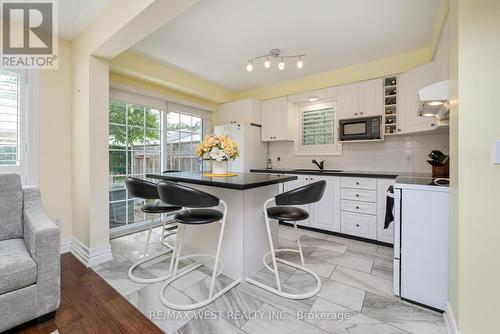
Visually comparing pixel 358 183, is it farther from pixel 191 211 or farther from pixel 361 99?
pixel 191 211

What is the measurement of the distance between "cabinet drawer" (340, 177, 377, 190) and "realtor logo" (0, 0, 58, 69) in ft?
12.5

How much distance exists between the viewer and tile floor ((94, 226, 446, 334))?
4.84 ft

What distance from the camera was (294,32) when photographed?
2.50 metres

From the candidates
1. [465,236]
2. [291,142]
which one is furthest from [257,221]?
[291,142]

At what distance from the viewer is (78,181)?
2529 millimetres

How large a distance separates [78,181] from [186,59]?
215 centimetres

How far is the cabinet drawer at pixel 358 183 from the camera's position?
297 cm

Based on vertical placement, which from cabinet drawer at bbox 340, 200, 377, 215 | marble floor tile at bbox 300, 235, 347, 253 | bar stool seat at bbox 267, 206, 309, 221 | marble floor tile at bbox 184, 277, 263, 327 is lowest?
marble floor tile at bbox 184, 277, 263, 327

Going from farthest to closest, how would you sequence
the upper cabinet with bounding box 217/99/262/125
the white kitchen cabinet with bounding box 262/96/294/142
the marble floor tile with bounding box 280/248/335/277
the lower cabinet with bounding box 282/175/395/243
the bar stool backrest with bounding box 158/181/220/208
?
the upper cabinet with bounding box 217/99/262/125 < the white kitchen cabinet with bounding box 262/96/294/142 < the lower cabinet with bounding box 282/175/395/243 < the marble floor tile with bounding box 280/248/335/277 < the bar stool backrest with bounding box 158/181/220/208

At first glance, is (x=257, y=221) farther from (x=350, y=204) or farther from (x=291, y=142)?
(x=291, y=142)

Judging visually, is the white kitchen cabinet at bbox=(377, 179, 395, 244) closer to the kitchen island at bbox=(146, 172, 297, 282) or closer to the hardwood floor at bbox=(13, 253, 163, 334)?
the kitchen island at bbox=(146, 172, 297, 282)

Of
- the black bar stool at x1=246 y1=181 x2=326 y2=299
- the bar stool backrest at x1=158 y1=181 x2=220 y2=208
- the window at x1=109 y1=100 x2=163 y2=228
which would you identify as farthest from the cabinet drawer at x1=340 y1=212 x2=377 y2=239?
the window at x1=109 y1=100 x2=163 y2=228

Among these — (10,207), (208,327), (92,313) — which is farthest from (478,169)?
(10,207)

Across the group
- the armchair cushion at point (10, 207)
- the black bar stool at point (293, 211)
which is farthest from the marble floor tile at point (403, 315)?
the armchair cushion at point (10, 207)
